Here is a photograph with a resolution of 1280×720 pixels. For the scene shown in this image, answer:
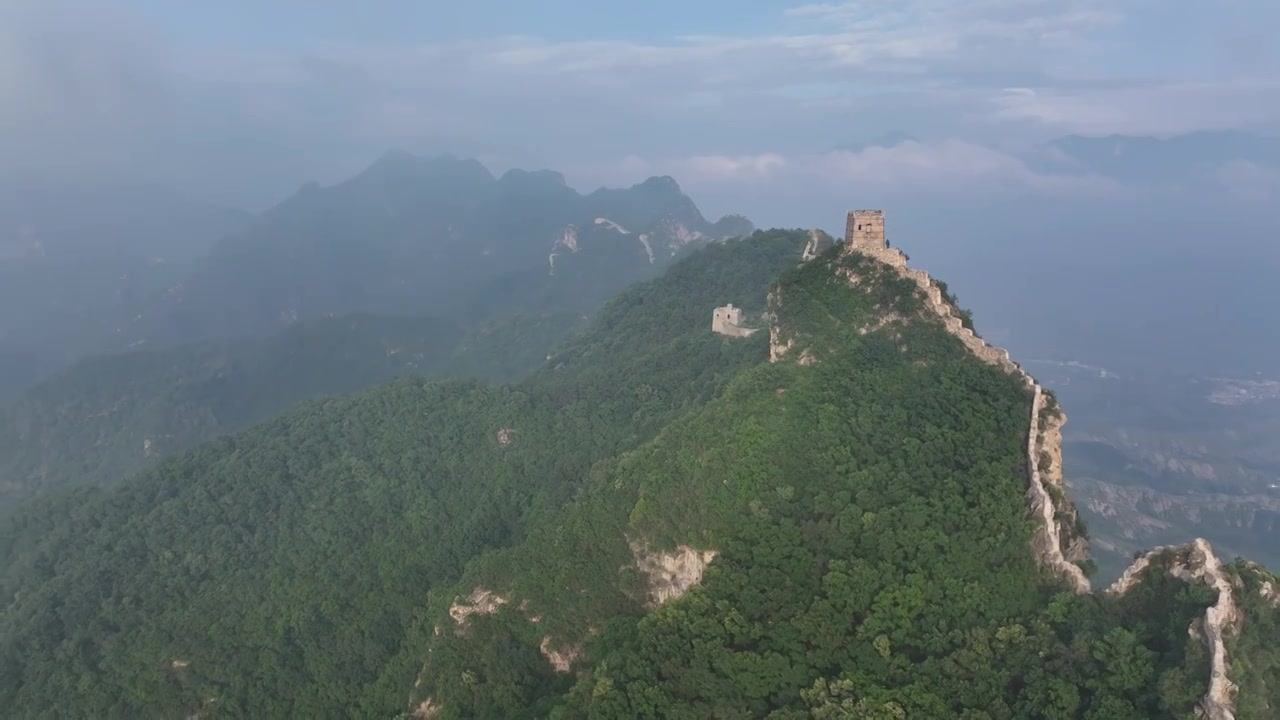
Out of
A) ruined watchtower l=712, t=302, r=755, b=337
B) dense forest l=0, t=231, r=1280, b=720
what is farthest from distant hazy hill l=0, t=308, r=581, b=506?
ruined watchtower l=712, t=302, r=755, b=337

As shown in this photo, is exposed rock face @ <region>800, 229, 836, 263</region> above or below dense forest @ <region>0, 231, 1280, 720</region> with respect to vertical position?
above

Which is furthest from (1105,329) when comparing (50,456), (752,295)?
(50,456)

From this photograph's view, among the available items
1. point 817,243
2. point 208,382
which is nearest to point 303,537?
point 817,243

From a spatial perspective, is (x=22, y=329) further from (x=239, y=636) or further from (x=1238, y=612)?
(x=1238, y=612)

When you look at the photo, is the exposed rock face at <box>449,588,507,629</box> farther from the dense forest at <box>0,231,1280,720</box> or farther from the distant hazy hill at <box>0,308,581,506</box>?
the distant hazy hill at <box>0,308,581,506</box>

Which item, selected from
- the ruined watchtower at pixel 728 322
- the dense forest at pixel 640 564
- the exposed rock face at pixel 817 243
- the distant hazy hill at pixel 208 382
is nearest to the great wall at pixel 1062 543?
the dense forest at pixel 640 564

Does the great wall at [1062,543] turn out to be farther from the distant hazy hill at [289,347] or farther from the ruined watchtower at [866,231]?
the distant hazy hill at [289,347]
